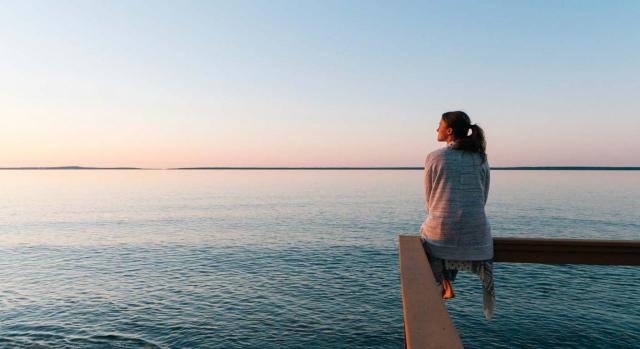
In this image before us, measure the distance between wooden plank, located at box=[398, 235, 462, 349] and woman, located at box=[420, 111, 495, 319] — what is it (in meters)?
0.70

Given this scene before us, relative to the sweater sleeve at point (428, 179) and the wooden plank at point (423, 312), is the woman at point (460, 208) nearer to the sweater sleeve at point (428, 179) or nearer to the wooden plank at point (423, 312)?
the sweater sleeve at point (428, 179)

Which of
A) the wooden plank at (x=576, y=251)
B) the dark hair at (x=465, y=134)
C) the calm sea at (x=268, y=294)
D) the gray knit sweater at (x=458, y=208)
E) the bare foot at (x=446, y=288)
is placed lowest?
the calm sea at (x=268, y=294)

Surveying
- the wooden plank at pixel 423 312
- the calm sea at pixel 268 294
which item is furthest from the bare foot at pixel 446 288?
the calm sea at pixel 268 294

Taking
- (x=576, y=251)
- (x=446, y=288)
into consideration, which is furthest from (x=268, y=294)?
(x=576, y=251)

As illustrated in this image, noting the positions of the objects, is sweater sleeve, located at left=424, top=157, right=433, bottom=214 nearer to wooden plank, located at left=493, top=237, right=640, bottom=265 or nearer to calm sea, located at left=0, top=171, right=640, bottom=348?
wooden plank, located at left=493, top=237, right=640, bottom=265

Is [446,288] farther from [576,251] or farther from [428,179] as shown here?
[576,251]

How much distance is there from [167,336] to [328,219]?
4113cm

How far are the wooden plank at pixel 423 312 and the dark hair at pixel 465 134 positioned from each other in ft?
3.80

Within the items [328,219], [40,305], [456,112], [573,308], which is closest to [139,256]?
[40,305]

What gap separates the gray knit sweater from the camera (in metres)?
3.64

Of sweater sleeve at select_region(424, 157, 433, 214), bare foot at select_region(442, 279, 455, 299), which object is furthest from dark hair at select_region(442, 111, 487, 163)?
bare foot at select_region(442, 279, 455, 299)

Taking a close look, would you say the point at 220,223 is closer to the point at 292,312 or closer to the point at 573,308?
the point at 292,312

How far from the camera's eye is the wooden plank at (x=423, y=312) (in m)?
1.75

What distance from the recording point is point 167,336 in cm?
1958
